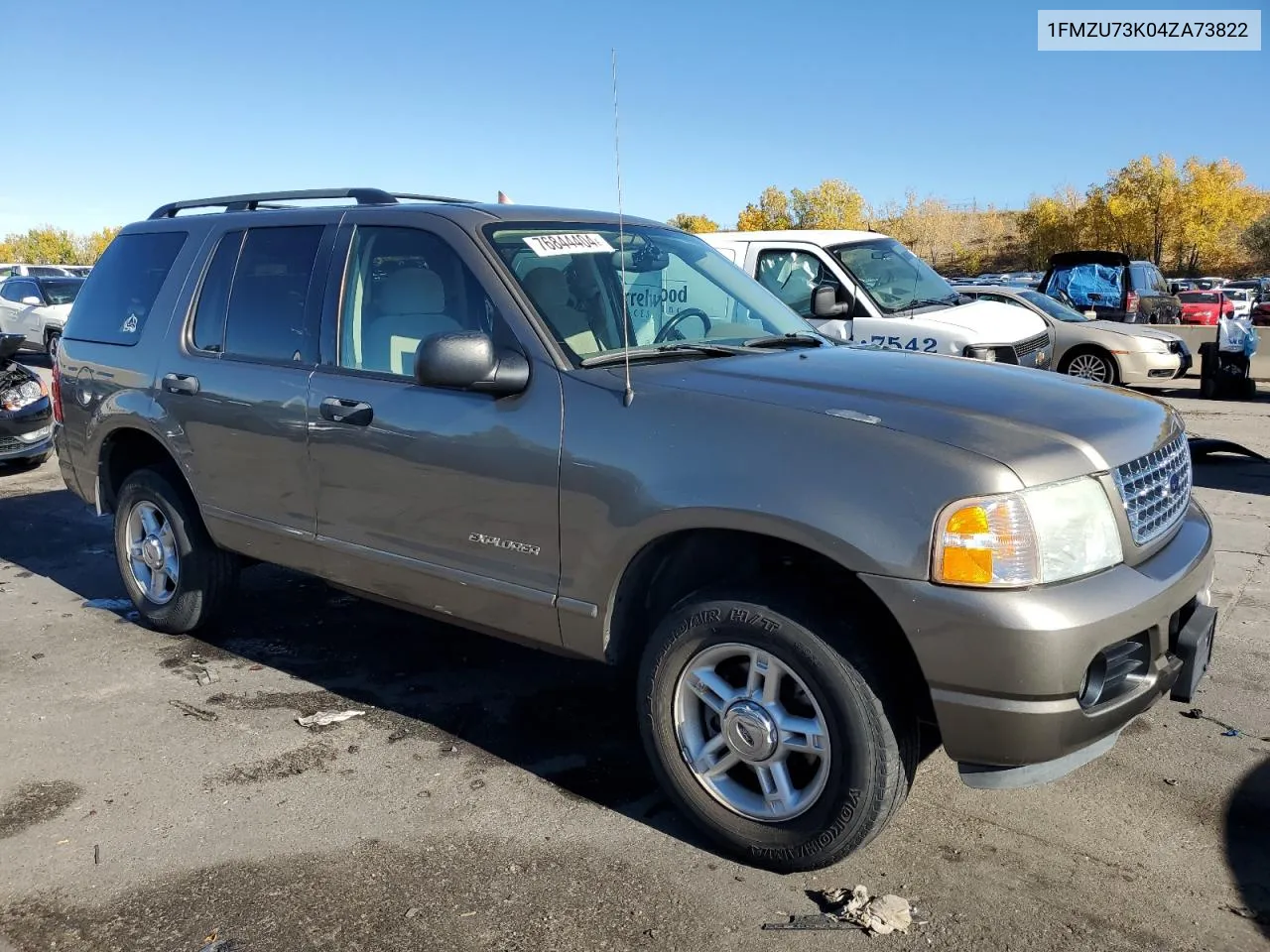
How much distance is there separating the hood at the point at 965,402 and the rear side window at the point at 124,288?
2.88 metres

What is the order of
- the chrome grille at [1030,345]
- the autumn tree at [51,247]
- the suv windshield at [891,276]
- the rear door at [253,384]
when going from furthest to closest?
Answer: 1. the autumn tree at [51,247]
2. the chrome grille at [1030,345]
3. the suv windshield at [891,276]
4. the rear door at [253,384]

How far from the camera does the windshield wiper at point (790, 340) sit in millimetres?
3830

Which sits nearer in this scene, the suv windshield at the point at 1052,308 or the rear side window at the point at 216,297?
the rear side window at the point at 216,297

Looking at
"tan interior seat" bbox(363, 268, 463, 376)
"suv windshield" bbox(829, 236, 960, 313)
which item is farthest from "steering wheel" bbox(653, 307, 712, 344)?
"suv windshield" bbox(829, 236, 960, 313)

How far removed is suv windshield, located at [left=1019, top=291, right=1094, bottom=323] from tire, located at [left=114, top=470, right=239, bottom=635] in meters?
11.7

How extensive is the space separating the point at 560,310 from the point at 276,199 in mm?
2019

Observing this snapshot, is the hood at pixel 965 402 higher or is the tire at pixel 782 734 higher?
the hood at pixel 965 402

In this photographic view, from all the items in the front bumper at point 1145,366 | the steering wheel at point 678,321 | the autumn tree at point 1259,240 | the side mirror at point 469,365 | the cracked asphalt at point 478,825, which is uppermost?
the autumn tree at point 1259,240

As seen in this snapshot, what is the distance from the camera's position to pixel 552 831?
3260mm

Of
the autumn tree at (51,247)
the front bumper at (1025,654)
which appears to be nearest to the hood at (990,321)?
the front bumper at (1025,654)

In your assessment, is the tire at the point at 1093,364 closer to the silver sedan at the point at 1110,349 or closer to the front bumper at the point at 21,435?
the silver sedan at the point at 1110,349

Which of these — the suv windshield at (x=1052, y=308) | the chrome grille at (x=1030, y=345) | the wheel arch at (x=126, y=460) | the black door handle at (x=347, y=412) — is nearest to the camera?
the black door handle at (x=347, y=412)

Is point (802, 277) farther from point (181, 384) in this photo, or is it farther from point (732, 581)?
point (732, 581)

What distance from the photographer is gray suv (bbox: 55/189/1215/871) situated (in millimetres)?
2611
